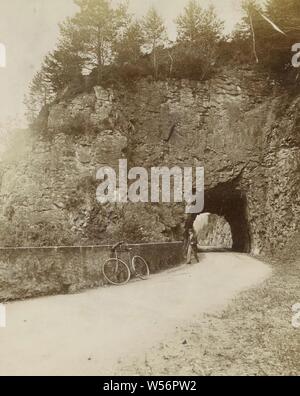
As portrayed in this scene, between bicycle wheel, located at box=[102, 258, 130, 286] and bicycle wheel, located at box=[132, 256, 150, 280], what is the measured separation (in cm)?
56

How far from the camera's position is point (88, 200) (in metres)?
20.4

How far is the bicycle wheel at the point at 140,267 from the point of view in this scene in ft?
39.3

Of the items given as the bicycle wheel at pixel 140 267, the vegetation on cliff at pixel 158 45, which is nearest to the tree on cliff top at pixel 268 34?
the vegetation on cliff at pixel 158 45

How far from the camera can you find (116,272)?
1119cm

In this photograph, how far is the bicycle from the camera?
35.9ft

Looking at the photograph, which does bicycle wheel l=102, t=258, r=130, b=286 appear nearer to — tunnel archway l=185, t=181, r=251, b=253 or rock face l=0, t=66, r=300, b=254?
rock face l=0, t=66, r=300, b=254

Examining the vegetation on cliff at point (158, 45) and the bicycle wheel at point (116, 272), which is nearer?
the bicycle wheel at point (116, 272)

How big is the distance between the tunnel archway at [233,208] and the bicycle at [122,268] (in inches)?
374

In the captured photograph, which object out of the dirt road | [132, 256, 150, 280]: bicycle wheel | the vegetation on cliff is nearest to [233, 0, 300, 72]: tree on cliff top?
the vegetation on cliff

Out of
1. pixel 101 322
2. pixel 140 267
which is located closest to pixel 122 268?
pixel 140 267

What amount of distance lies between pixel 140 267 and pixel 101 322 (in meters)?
5.59

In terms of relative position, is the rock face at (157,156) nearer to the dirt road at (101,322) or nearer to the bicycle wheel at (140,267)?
the bicycle wheel at (140,267)
